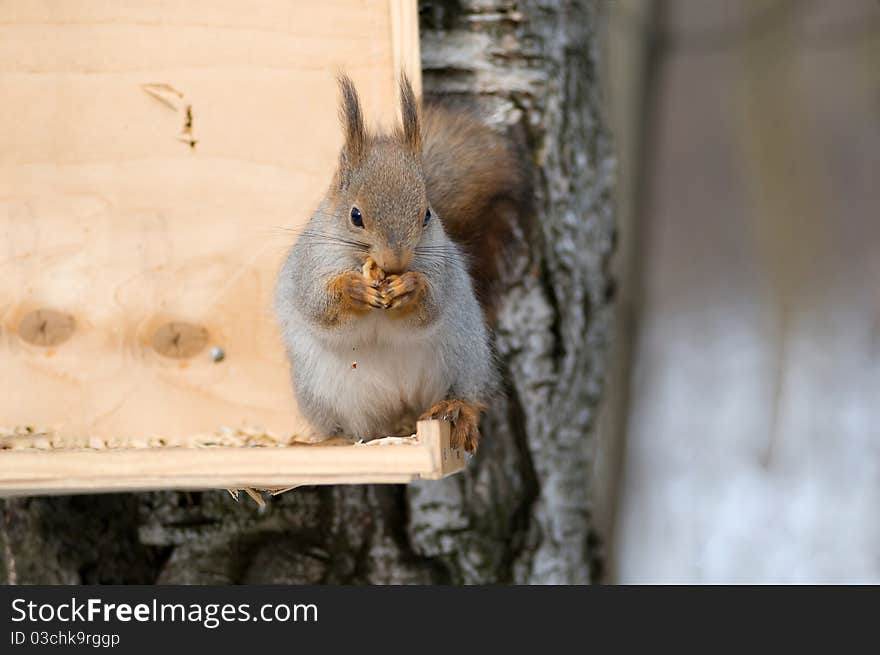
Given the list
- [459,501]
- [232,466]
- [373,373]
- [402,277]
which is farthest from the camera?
[459,501]

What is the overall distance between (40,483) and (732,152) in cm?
166

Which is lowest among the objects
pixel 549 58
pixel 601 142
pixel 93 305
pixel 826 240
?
pixel 826 240

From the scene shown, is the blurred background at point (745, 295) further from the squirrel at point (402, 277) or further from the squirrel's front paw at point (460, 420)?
the squirrel's front paw at point (460, 420)

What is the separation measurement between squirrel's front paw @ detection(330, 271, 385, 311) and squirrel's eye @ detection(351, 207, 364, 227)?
5 centimetres

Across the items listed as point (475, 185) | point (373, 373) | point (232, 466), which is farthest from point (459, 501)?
point (232, 466)

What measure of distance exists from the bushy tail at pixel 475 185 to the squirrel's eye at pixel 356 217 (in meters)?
0.22

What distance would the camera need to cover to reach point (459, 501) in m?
1.53

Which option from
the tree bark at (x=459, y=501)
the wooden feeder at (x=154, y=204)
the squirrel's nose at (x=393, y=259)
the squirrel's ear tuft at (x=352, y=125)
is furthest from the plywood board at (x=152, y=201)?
the squirrel's nose at (x=393, y=259)

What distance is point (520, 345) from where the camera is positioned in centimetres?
156

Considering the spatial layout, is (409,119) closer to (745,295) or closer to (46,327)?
(46,327)

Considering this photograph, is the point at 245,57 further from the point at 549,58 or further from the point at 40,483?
the point at 40,483

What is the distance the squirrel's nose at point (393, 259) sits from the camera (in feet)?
3.67

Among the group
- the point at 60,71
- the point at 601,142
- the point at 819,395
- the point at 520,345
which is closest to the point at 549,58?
the point at 601,142

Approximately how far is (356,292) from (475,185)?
328 millimetres
